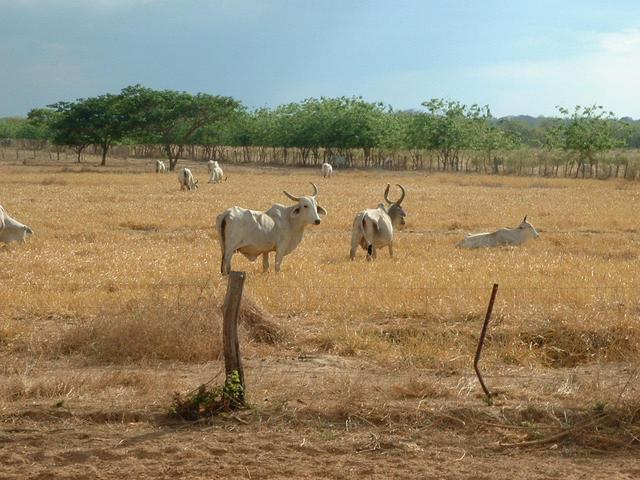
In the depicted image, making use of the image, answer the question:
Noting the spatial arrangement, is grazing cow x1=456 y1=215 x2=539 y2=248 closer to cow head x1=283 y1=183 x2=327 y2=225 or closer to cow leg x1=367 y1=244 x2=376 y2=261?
cow leg x1=367 y1=244 x2=376 y2=261

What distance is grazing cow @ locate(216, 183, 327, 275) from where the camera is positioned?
12695mm

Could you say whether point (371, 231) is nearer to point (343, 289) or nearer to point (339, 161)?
point (343, 289)

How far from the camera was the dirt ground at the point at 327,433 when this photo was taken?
5.54m

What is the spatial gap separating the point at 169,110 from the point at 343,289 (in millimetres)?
49726

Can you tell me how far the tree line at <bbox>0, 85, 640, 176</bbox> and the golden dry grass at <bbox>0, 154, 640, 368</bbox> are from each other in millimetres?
37372

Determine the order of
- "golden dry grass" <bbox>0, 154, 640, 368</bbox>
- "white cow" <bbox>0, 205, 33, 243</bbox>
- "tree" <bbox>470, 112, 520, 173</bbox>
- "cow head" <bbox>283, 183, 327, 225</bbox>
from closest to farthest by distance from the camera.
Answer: "golden dry grass" <bbox>0, 154, 640, 368</bbox> → "cow head" <bbox>283, 183, 327, 225</bbox> → "white cow" <bbox>0, 205, 33, 243</bbox> → "tree" <bbox>470, 112, 520, 173</bbox>

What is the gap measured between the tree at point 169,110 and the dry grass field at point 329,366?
44.7 m

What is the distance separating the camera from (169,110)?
192ft

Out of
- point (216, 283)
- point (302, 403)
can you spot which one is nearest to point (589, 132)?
point (216, 283)

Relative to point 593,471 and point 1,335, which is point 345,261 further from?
point 593,471

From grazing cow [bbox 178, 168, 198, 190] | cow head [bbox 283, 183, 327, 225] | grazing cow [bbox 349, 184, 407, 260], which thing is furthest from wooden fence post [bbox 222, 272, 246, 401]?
grazing cow [bbox 178, 168, 198, 190]

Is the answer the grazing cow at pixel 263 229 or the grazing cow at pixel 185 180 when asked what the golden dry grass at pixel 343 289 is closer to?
the grazing cow at pixel 263 229

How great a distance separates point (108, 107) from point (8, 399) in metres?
55.6

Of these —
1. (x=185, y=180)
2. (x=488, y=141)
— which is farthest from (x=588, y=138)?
(x=185, y=180)
